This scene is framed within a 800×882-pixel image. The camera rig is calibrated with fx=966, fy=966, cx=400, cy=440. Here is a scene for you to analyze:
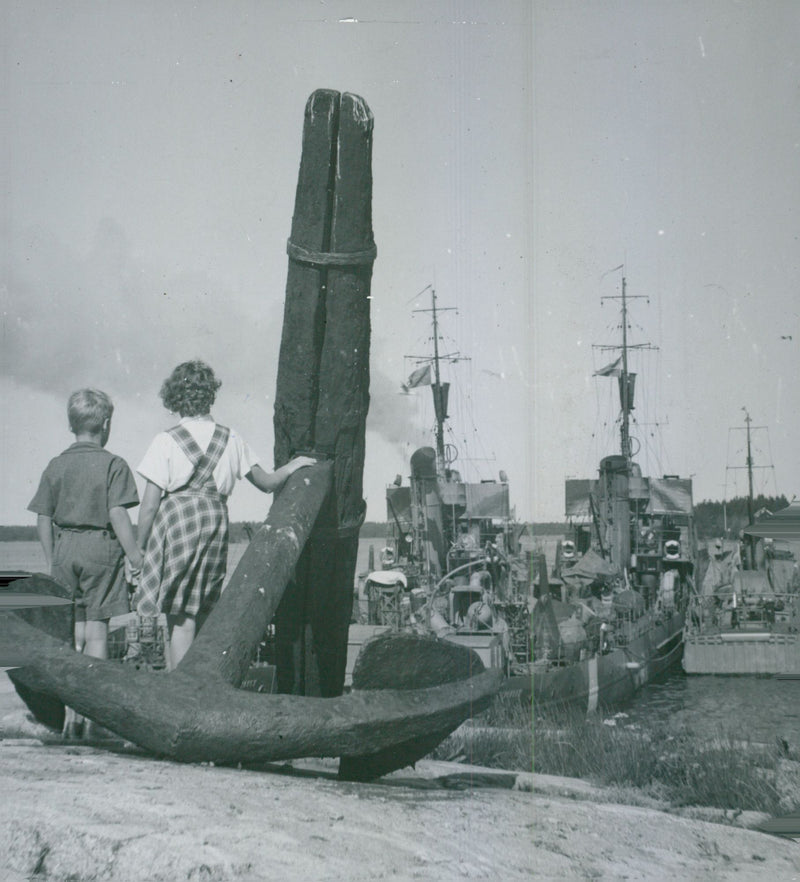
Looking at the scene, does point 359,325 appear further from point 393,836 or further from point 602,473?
point 602,473

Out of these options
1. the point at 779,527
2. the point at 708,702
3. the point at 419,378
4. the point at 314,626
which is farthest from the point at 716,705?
the point at 314,626

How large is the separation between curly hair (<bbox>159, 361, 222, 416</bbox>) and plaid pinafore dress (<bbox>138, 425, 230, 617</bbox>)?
9 centimetres

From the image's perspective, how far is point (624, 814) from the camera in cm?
356

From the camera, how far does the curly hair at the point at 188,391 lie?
346cm

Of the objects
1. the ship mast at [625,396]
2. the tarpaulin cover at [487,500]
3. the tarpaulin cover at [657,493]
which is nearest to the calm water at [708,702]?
the tarpaulin cover at [487,500]

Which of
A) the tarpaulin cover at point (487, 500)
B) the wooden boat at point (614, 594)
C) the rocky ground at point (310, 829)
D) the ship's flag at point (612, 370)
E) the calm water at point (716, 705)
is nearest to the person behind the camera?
the rocky ground at point (310, 829)

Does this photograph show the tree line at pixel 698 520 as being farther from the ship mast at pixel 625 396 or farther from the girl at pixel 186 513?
the ship mast at pixel 625 396

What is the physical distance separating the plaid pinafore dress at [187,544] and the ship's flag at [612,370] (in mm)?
2002

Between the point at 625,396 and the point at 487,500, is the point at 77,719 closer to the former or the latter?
the point at 487,500

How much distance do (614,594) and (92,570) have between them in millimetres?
11677

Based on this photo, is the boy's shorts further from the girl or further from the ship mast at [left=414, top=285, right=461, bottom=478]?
the ship mast at [left=414, top=285, right=461, bottom=478]

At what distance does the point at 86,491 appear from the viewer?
140 inches

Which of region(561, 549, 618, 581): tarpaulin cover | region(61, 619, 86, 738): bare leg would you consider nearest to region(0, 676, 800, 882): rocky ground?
region(61, 619, 86, 738): bare leg

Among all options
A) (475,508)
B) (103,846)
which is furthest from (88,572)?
(475,508)
